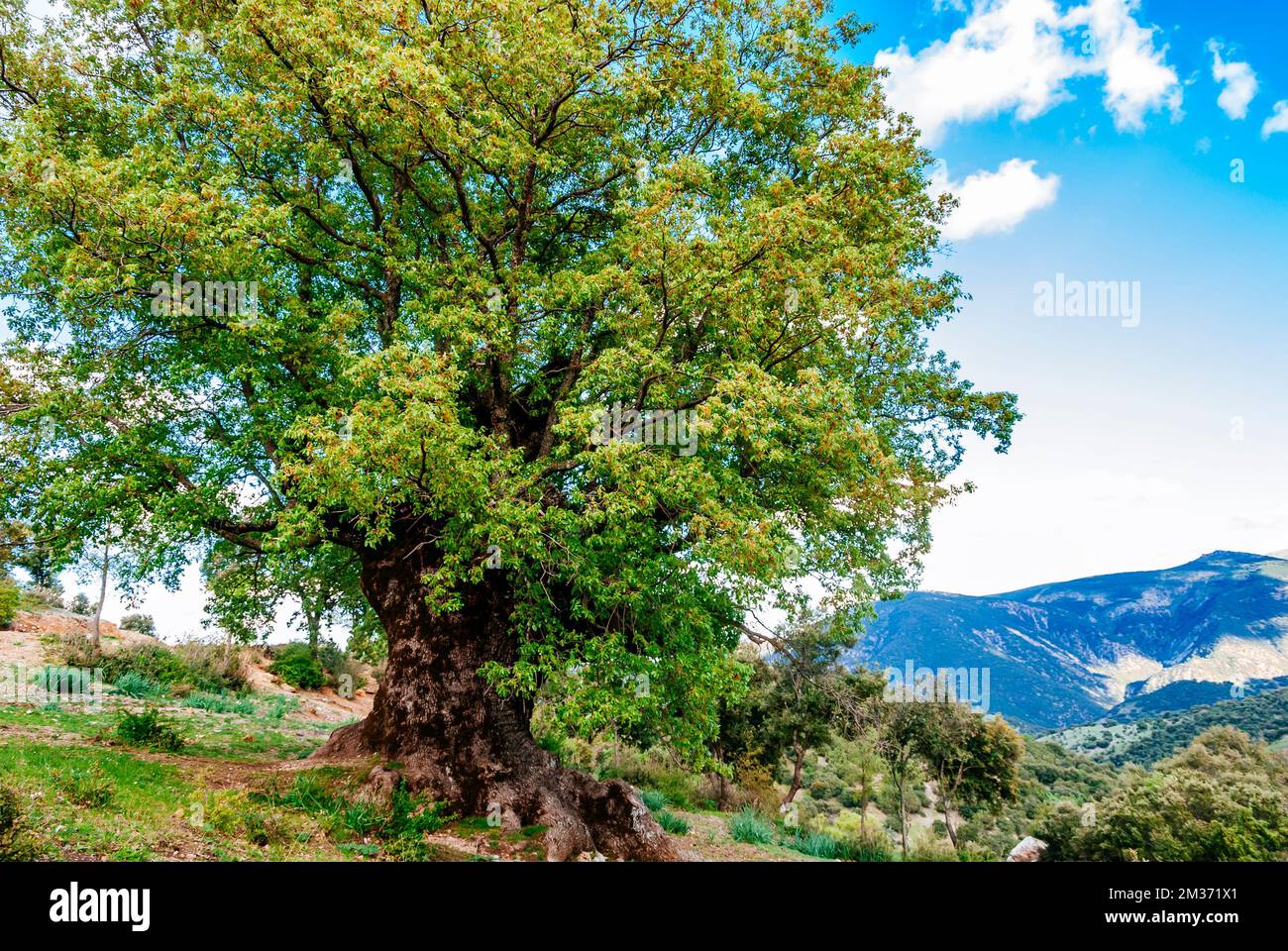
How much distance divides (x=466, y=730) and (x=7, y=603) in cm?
2138

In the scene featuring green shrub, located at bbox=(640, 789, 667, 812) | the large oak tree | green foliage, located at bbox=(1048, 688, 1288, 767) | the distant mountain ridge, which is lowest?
the distant mountain ridge

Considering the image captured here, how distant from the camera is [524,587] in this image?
Result: 10945 mm

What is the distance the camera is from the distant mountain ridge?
125 metres

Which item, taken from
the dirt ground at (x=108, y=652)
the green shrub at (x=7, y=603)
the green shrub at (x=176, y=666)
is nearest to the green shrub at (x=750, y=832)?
the dirt ground at (x=108, y=652)

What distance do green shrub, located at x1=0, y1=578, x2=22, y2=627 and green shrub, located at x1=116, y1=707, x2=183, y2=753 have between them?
15542 millimetres

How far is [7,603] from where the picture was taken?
21797 mm

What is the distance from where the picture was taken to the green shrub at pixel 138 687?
57.2ft

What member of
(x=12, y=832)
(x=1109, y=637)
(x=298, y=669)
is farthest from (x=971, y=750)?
(x=1109, y=637)

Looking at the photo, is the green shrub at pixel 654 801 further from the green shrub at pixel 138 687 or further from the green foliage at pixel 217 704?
the green shrub at pixel 138 687

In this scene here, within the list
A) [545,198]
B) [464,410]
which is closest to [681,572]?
[464,410]

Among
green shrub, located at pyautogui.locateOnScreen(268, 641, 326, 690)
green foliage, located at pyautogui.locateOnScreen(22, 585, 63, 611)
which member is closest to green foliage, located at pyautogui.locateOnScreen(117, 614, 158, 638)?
green foliage, located at pyautogui.locateOnScreen(22, 585, 63, 611)

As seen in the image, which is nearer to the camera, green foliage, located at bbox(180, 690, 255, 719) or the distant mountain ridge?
green foliage, located at bbox(180, 690, 255, 719)

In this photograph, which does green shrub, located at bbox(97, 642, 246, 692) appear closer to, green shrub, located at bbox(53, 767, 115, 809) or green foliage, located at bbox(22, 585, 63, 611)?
green foliage, located at bbox(22, 585, 63, 611)
